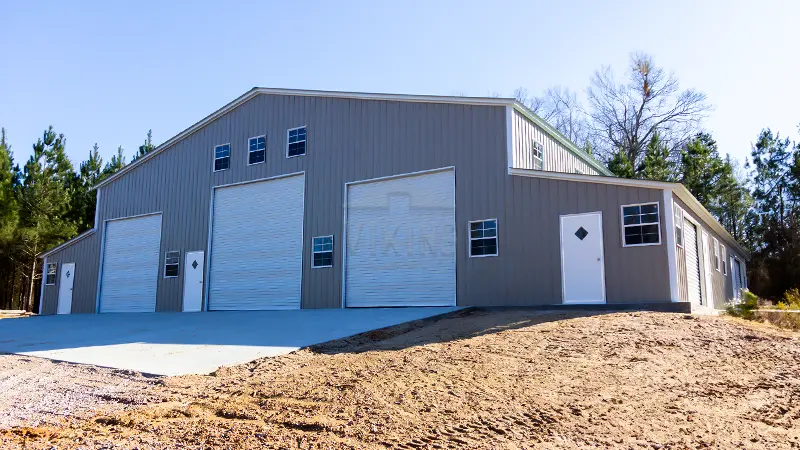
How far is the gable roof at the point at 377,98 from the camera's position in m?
14.4

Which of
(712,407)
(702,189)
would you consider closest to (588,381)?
(712,407)

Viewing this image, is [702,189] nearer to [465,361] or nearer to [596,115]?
[596,115]

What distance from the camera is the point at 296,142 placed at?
17.7 m

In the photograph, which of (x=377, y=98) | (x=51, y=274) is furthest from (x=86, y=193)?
(x=377, y=98)

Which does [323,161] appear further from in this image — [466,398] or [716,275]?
[716,275]

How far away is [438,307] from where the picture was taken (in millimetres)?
14281

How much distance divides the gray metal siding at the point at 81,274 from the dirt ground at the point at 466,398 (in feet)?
44.4

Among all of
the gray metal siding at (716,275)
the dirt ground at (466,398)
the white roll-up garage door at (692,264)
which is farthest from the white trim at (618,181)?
the dirt ground at (466,398)

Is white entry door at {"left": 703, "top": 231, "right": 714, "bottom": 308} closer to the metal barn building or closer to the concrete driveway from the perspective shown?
the metal barn building

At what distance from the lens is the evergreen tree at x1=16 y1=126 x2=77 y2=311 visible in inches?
1212

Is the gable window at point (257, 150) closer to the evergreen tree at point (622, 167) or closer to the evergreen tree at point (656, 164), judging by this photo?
the evergreen tree at point (622, 167)

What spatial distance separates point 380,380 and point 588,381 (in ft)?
7.41

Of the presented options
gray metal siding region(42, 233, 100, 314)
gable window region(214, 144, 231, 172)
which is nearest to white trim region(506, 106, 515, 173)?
gable window region(214, 144, 231, 172)

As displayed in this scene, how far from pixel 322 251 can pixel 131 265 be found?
335 inches
